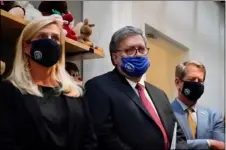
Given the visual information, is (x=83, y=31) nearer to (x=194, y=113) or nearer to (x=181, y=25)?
(x=194, y=113)

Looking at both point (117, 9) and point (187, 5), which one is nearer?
point (117, 9)

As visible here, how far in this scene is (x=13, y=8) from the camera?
5.96 ft

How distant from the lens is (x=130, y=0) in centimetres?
275

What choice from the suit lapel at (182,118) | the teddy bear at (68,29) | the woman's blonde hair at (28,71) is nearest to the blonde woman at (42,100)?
the woman's blonde hair at (28,71)

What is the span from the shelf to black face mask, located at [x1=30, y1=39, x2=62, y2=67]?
0.18 meters

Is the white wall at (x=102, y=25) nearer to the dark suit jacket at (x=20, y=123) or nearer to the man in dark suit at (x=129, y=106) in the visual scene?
the man in dark suit at (x=129, y=106)

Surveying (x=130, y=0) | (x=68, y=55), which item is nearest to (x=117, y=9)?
(x=130, y=0)

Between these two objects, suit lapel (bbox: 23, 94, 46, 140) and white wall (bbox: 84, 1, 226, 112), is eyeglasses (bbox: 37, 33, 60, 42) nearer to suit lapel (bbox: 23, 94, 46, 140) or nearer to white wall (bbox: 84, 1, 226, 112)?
suit lapel (bbox: 23, 94, 46, 140)

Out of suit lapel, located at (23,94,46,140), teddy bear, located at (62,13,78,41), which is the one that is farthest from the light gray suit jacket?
suit lapel, located at (23,94,46,140)

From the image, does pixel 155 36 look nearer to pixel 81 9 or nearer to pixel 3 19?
pixel 81 9

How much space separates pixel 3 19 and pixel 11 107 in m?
0.42

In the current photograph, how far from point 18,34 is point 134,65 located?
1.89ft

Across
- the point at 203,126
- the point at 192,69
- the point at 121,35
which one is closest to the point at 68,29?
the point at 121,35

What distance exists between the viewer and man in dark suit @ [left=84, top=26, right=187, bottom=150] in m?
1.71
